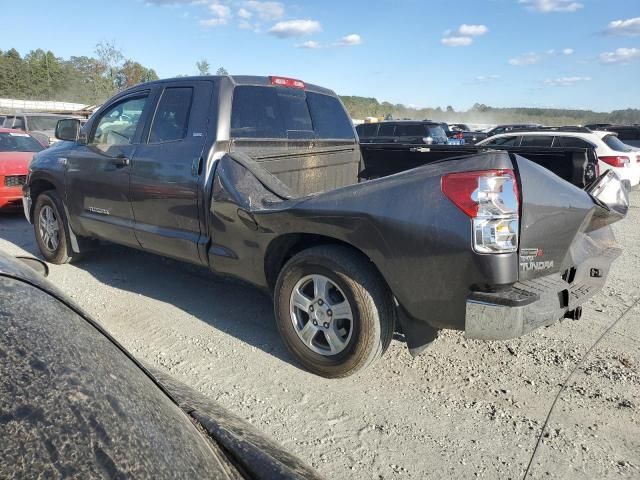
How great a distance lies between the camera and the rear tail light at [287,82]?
468 centimetres

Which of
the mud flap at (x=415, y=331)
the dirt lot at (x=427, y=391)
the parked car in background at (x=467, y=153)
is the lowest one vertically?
the dirt lot at (x=427, y=391)

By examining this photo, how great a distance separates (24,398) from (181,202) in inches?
125

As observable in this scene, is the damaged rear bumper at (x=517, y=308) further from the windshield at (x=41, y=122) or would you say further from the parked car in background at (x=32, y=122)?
the windshield at (x=41, y=122)

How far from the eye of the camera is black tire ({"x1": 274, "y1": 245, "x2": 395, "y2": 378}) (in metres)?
3.14

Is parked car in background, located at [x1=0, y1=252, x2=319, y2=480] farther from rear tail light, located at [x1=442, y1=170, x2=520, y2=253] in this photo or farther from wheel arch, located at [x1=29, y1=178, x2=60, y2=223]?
wheel arch, located at [x1=29, y1=178, x2=60, y2=223]

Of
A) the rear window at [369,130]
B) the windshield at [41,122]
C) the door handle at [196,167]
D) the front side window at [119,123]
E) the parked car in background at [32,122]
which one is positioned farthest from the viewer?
the rear window at [369,130]

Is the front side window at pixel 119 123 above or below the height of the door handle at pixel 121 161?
above

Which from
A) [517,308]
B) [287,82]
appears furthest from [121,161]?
[517,308]

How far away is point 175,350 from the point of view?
3.84 meters

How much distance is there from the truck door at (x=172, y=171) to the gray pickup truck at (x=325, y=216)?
15mm

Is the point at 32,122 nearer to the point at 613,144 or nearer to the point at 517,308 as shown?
the point at 613,144

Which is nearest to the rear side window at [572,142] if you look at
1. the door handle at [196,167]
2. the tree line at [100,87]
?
the door handle at [196,167]

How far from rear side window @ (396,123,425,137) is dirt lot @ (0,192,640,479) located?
47.5ft

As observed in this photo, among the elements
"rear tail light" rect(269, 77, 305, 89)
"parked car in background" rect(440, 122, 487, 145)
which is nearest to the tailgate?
"rear tail light" rect(269, 77, 305, 89)
